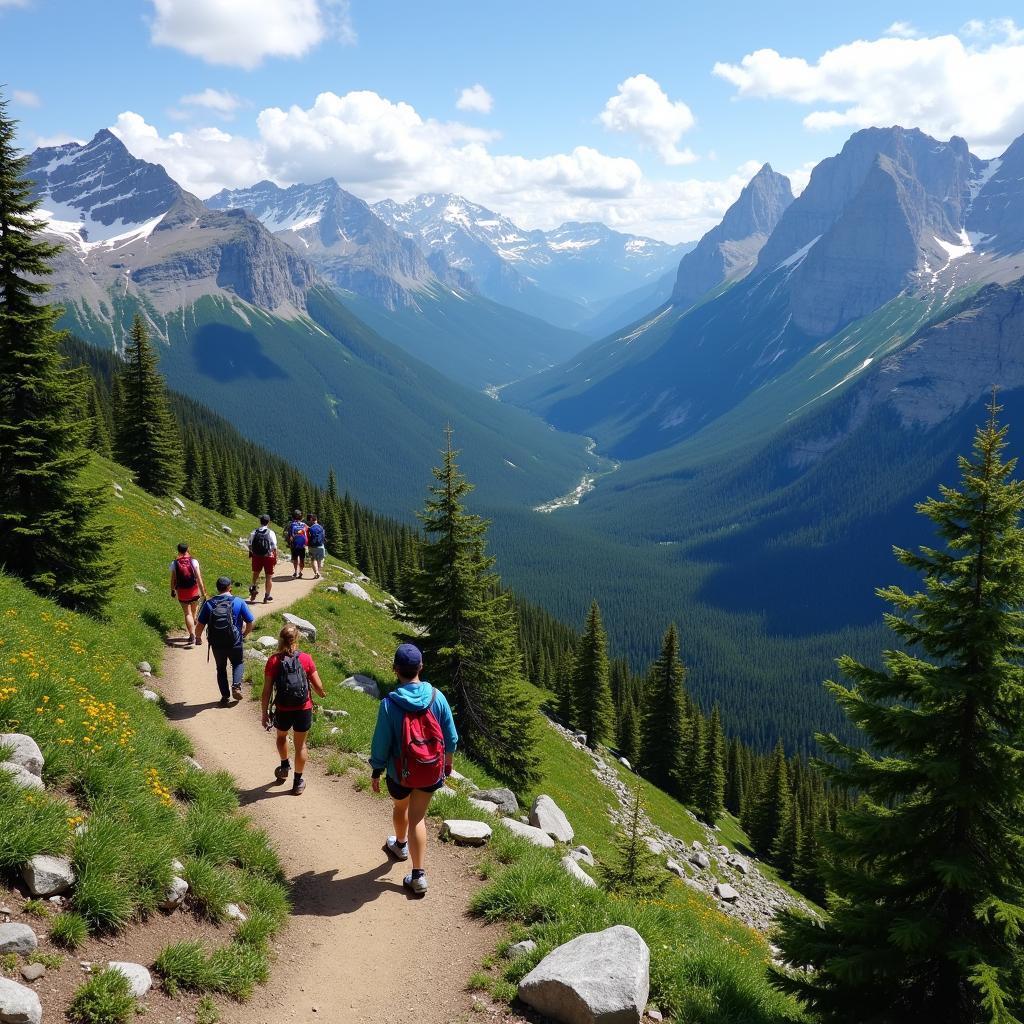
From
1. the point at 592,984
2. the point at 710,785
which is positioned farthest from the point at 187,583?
the point at 710,785

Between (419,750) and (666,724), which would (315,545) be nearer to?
(419,750)

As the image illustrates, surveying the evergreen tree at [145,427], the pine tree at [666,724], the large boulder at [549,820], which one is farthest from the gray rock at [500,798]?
the evergreen tree at [145,427]

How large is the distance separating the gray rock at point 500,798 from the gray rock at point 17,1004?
37.2 ft

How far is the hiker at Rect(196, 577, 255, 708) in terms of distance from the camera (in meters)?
16.0

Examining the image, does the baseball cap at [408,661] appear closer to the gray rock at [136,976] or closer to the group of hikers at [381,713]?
the group of hikers at [381,713]

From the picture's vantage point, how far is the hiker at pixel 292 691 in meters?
12.3

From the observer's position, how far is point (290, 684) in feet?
40.4

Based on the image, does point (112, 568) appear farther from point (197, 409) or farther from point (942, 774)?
point (197, 409)

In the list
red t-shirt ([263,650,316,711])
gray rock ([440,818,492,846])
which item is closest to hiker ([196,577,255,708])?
red t-shirt ([263,650,316,711])

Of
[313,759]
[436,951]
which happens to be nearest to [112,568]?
[313,759]

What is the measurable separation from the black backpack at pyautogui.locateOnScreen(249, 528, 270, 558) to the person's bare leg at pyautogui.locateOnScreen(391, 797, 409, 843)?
1597 centimetres

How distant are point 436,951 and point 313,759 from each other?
20.0 feet

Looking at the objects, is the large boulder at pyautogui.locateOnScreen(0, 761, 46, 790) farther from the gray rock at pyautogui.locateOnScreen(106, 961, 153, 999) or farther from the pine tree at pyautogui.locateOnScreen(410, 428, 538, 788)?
the pine tree at pyautogui.locateOnScreen(410, 428, 538, 788)

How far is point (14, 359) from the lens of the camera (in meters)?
16.7
